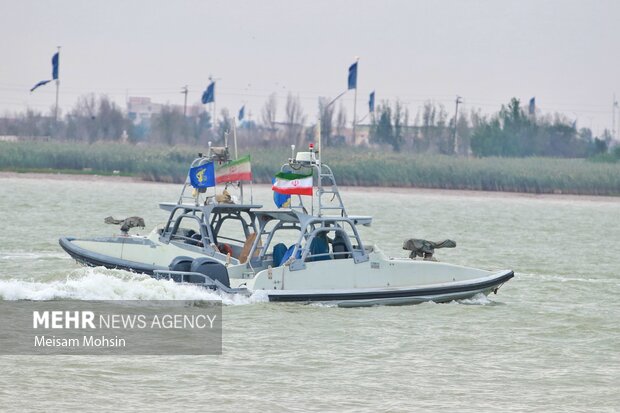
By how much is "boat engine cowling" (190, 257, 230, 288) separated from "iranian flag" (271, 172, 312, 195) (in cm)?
161

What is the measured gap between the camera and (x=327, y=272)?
24.5m

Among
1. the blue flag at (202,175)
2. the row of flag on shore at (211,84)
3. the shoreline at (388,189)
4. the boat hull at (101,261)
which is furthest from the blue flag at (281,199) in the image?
the row of flag on shore at (211,84)

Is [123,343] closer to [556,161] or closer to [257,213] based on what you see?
[257,213]

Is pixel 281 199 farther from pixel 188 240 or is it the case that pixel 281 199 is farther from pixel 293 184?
pixel 188 240

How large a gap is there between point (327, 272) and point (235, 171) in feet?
13.8

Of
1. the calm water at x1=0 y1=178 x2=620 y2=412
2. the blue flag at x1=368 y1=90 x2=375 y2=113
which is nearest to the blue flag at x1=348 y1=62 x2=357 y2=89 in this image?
the blue flag at x1=368 y1=90 x2=375 y2=113

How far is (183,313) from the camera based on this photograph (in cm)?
2372

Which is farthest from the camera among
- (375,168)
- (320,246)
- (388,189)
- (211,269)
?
(375,168)

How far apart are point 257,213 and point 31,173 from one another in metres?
68.6

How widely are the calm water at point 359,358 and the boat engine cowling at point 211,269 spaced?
37 centimetres

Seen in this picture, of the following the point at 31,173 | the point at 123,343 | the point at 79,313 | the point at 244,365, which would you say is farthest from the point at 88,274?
the point at 31,173

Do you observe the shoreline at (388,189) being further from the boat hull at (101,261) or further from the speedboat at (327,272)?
the speedboat at (327,272)

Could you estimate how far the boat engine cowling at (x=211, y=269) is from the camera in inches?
956

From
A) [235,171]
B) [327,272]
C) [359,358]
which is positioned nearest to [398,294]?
[327,272]
